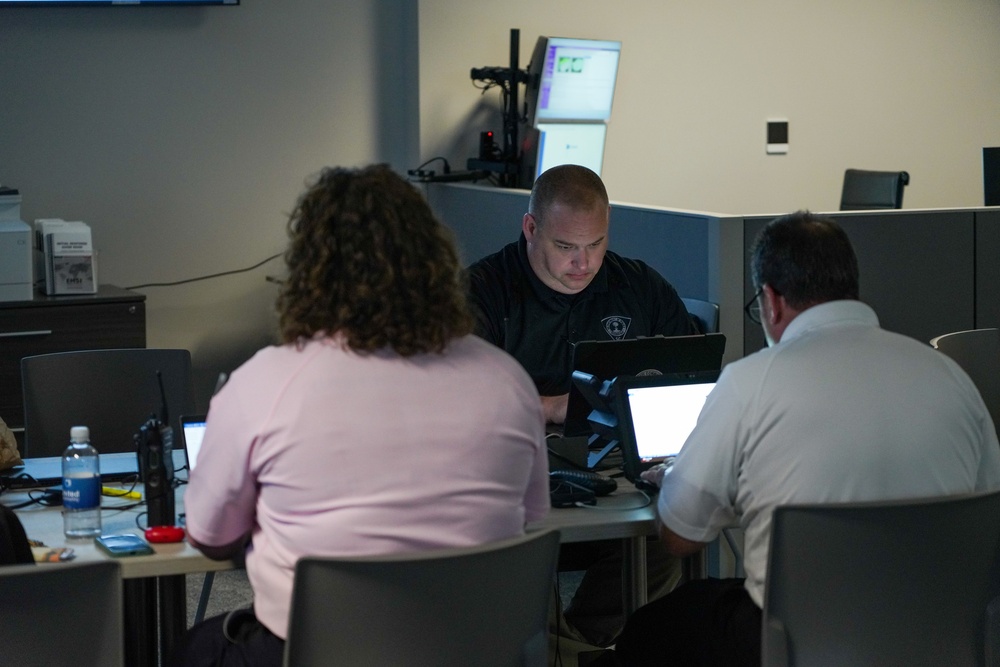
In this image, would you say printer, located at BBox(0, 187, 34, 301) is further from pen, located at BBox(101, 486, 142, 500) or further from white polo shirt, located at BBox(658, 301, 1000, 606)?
white polo shirt, located at BBox(658, 301, 1000, 606)

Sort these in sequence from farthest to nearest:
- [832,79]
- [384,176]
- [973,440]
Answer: [832,79] → [973,440] → [384,176]

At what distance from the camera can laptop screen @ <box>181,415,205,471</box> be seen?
2.29 metres

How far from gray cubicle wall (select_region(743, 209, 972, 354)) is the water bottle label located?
2.22 metres

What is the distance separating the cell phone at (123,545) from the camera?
1.91 m

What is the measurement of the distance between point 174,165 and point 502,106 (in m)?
1.64

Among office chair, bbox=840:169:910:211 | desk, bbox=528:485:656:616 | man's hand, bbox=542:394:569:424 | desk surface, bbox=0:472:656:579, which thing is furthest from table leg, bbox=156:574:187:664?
office chair, bbox=840:169:910:211

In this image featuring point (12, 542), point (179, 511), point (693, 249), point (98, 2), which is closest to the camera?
point (12, 542)

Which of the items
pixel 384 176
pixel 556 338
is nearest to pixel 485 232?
pixel 556 338

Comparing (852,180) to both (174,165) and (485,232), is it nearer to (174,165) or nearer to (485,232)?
(485,232)

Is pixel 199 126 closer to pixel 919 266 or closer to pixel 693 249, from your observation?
pixel 693 249

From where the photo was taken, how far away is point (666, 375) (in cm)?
231

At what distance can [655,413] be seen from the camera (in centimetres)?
233

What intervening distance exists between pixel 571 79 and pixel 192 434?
3.90m

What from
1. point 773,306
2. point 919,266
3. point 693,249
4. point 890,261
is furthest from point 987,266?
point 773,306
